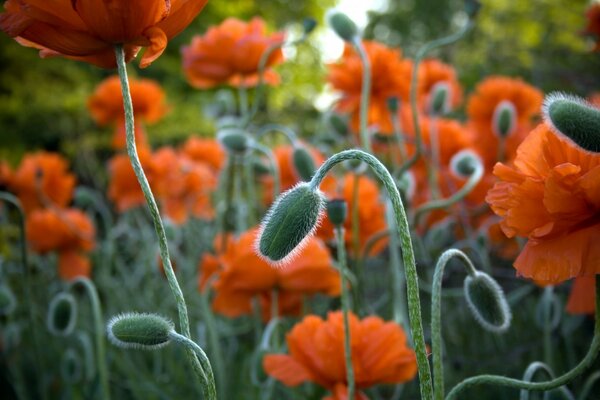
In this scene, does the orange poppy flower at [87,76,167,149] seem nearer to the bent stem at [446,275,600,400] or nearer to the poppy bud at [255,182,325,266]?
the poppy bud at [255,182,325,266]

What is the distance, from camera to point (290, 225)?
0.72 meters

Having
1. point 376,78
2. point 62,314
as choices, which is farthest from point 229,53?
point 62,314

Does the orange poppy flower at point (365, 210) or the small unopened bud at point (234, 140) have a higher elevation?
the small unopened bud at point (234, 140)

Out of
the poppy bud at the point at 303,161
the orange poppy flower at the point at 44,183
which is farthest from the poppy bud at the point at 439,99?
the orange poppy flower at the point at 44,183

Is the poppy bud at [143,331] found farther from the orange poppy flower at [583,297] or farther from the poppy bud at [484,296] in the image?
the orange poppy flower at [583,297]

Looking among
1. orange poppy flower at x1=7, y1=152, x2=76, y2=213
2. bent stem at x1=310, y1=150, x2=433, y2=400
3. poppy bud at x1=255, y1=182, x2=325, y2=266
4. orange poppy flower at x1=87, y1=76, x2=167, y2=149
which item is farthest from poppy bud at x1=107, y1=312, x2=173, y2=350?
orange poppy flower at x1=7, y1=152, x2=76, y2=213

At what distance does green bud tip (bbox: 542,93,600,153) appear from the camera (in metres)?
0.67

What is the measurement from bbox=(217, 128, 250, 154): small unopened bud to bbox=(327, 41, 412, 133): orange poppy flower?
45 cm

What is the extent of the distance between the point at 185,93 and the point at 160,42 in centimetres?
885

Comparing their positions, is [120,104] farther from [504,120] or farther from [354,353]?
[354,353]

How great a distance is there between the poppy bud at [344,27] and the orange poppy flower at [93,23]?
0.71 m

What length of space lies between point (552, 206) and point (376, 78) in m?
1.27

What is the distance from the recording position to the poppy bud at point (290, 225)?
0.72 metres

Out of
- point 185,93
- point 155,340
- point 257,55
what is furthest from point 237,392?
point 185,93
